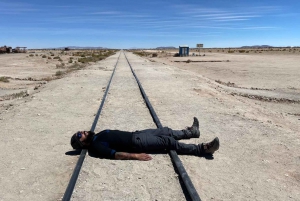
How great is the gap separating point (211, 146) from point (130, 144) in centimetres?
145

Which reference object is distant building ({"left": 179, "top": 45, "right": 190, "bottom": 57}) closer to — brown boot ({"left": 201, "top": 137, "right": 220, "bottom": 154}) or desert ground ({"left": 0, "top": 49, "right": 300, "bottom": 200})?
desert ground ({"left": 0, "top": 49, "right": 300, "bottom": 200})

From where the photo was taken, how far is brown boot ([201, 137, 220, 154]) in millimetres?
5766

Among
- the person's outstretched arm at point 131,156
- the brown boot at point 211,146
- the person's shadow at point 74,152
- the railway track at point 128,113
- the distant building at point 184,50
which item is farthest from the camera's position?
the distant building at point 184,50

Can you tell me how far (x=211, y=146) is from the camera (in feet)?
19.1

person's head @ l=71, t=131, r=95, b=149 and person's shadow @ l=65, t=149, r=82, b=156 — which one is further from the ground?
person's head @ l=71, t=131, r=95, b=149

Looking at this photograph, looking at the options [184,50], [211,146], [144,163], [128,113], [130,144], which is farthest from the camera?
[184,50]

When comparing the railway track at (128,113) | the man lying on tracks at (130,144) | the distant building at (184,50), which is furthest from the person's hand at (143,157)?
the distant building at (184,50)

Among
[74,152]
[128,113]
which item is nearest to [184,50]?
[128,113]

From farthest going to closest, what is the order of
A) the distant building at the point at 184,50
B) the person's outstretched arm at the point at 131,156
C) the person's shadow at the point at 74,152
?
1. the distant building at the point at 184,50
2. the person's shadow at the point at 74,152
3. the person's outstretched arm at the point at 131,156

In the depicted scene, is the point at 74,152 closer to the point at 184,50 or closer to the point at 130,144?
the point at 130,144

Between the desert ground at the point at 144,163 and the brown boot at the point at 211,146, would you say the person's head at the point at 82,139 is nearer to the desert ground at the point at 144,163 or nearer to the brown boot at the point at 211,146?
the desert ground at the point at 144,163

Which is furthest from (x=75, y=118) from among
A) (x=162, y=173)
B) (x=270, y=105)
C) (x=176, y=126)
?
(x=270, y=105)

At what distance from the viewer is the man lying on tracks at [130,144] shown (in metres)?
5.60

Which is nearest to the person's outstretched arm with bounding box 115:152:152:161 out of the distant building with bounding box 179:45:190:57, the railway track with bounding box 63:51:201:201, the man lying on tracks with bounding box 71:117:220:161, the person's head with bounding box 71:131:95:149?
the man lying on tracks with bounding box 71:117:220:161
